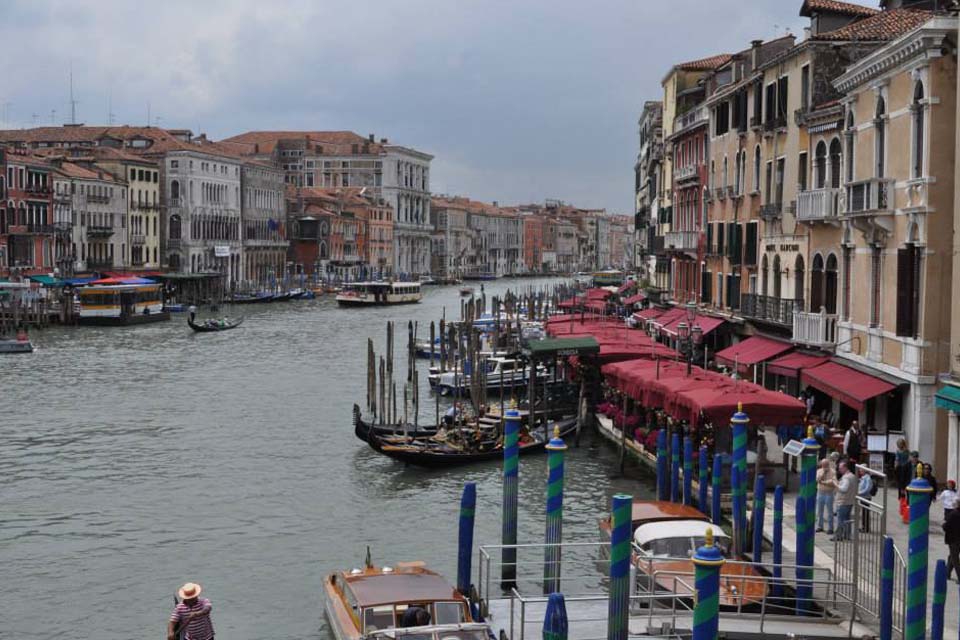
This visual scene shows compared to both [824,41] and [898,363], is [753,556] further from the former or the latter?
[824,41]

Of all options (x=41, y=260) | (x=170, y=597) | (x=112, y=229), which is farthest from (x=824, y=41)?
(x=112, y=229)

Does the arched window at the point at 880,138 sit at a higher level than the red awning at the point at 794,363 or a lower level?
higher

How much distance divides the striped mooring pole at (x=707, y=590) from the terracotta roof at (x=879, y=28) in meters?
11.8

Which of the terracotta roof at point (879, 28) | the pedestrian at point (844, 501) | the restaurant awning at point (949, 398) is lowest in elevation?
the pedestrian at point (844, 501)

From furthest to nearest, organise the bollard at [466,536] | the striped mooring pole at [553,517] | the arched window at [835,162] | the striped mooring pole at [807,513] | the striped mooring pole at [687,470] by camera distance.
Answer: the arched window at [835,162] < the striped mooring pole at [687,470] < the bollard at [466,536] < the striped mooring pole at [553,517] < the striped mooring pole at [807,513]

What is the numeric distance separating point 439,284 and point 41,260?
46.1 meters

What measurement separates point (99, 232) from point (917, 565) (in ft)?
155

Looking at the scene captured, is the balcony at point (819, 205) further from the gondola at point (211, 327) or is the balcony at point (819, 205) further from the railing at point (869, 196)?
the gondola at point (211, 327)

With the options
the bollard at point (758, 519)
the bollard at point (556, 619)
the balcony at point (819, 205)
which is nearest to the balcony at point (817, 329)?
the balcony at point (819, 205)

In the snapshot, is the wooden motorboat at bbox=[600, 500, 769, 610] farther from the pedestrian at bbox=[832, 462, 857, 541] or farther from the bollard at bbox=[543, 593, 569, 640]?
the bollard at bbox=[543, 593, 569, 640]

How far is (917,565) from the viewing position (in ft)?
24.1

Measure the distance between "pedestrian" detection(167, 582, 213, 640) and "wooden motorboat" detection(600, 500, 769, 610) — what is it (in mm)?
2975

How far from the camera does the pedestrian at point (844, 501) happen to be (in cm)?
930

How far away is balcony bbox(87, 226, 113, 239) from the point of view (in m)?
50.4
